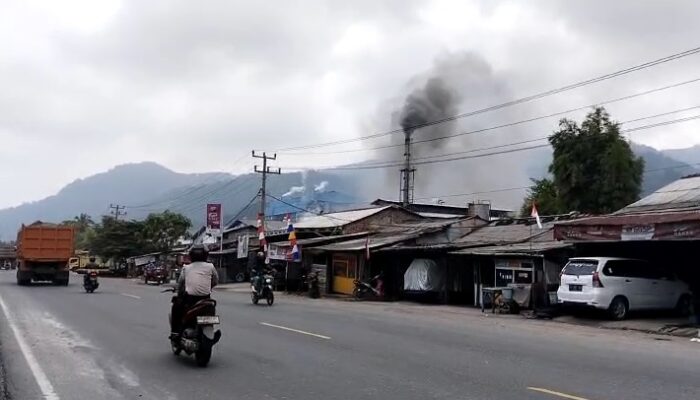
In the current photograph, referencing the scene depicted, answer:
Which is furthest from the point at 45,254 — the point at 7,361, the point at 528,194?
the point at 528,194

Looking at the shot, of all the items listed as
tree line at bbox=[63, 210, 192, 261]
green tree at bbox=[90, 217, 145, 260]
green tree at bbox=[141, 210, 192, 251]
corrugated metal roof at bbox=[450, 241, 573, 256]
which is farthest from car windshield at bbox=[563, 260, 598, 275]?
green tree at bbox=[90, 217, 145, 260]

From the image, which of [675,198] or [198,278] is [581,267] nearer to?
[675,198]

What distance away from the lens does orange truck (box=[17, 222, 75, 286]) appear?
117 ft

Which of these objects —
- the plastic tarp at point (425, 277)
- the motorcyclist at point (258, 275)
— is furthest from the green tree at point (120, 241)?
the motorcyclist at point (258, 275)

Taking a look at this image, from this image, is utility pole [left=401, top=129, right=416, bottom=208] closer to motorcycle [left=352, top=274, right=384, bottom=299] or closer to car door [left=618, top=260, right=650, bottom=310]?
motorcycle [left=352, top=274, right=384, bottom=299]

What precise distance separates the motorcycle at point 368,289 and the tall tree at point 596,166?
17.5m

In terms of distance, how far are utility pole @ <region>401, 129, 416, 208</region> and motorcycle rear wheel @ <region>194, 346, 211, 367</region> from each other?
1921 inches

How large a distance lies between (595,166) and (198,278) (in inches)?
1466

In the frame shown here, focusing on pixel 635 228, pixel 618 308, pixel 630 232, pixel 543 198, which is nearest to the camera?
pixel 635 228

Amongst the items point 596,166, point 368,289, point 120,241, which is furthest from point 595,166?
point 120,241

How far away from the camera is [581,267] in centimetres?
1952

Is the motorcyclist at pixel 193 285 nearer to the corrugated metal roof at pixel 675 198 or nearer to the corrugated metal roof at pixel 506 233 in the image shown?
the corrugated metal roof at pixel 675 198

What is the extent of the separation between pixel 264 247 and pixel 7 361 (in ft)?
100

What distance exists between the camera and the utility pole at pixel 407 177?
193 feet
